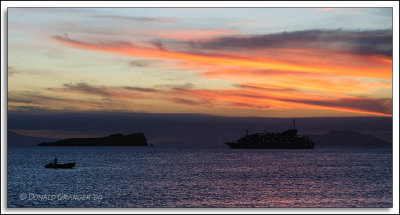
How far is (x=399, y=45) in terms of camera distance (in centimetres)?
1747

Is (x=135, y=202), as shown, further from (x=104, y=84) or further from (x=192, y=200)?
(x=104, y=84)

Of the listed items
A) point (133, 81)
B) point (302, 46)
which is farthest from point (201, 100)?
point (302, 46)

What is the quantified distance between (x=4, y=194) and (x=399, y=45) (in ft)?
46.9

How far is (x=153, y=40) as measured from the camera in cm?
2233

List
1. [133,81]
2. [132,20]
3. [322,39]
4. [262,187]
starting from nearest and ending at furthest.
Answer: [132,20]
[322,39]
[133,81]
[262,187]

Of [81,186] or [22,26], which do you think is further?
[81,186]

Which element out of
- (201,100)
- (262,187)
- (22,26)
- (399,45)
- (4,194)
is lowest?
(262,187)

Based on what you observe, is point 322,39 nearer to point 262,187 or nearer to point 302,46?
point 302,46

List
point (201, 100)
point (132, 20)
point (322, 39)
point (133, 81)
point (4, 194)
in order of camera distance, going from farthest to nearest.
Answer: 1. point (201, 100)
2. point (133, 81)
3. point (322, 39)
4. point (132, 20)
5. point (4, 194)

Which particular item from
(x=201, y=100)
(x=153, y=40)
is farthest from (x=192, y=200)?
(x=153, y=40)

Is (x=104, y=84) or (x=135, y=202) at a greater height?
(x=104, y=84)

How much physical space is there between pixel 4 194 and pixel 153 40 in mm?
8925

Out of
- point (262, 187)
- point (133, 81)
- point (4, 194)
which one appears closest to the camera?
point (4, 194)

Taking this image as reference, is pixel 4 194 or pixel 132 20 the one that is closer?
pixel 4 194
